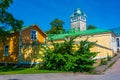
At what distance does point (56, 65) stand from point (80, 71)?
2358 millimetres

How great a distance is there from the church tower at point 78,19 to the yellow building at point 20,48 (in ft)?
165

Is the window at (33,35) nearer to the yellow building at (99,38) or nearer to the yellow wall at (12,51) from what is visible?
the yellow building at (99,38)

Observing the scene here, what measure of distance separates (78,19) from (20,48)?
55.5 m

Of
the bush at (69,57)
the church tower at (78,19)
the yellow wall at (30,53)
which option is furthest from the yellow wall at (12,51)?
the church tower at (78,19)

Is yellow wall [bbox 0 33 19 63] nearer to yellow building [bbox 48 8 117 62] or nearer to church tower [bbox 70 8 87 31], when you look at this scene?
yellow building [bbox 48 8 117 62]

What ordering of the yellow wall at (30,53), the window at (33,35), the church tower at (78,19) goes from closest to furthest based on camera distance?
the yellow wall at (30,53)
the window at (33,35)
the church tower at (78,19)

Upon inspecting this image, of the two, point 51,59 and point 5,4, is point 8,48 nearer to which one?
point 5,4

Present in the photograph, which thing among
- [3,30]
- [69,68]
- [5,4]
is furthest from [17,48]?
[69,68]

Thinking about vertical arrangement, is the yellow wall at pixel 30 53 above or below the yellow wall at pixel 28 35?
below

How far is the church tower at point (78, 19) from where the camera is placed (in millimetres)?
83181

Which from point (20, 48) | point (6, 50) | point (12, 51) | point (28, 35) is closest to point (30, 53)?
point (20, 48)

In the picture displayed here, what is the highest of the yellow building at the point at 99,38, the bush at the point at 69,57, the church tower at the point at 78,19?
the church tower at the point at 78,19

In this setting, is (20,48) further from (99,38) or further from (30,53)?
(99,38)

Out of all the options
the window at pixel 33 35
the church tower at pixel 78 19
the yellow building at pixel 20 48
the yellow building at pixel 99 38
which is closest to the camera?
the yellow building at pixel 99 38
